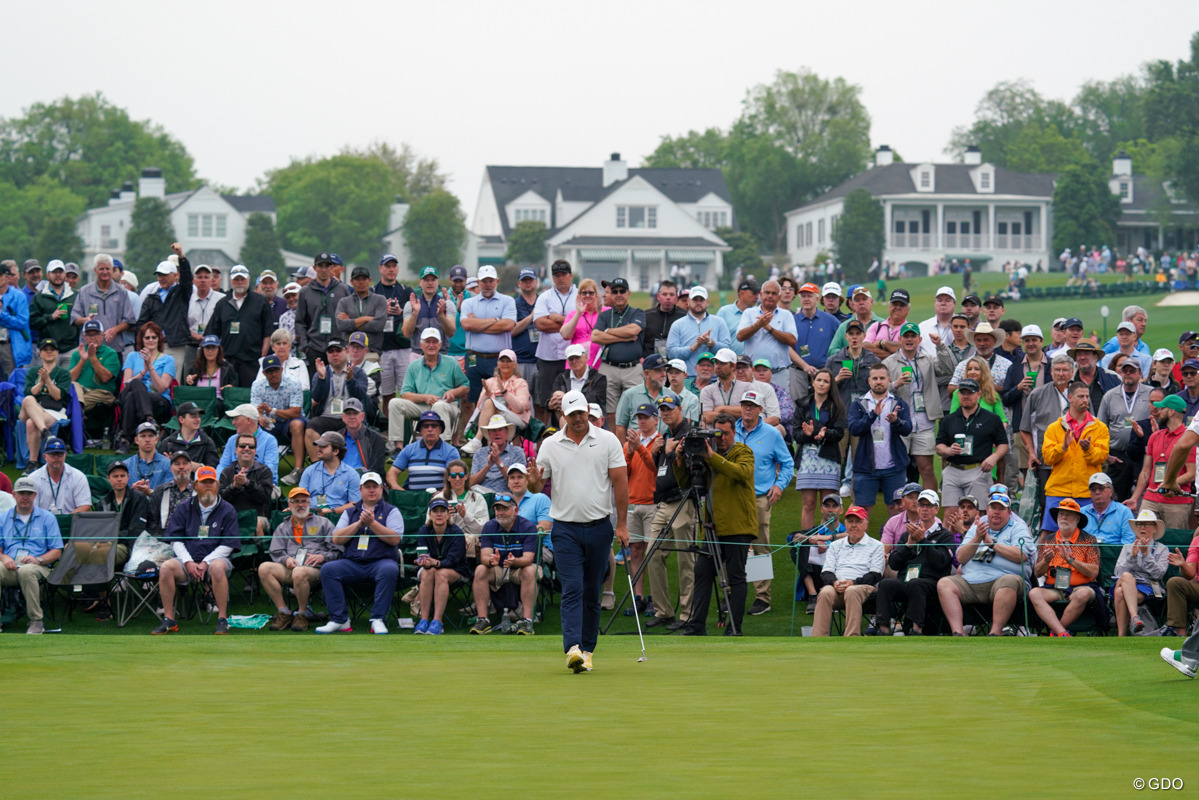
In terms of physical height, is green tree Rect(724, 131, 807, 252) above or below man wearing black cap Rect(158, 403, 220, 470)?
above

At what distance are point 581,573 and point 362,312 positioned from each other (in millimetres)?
8481

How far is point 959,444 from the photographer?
573 inches

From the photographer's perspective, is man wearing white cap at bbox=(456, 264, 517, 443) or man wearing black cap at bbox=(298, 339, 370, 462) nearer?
man wearing black cap at bbox=(298, 339, 370, 462)

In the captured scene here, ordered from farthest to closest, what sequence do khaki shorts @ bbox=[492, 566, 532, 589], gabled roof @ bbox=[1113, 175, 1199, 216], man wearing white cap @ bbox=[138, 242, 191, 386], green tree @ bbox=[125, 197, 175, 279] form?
1. gabled roof @ bbox=[1113, 175, 1199, 216]
2. green tree @ bbox=[125, 197, 175, 279]
3. man wearing white cap @ bbox=[138, 242, 191, 386]
4. khaki shorts @ bbox=[492, 566, 532, 589]

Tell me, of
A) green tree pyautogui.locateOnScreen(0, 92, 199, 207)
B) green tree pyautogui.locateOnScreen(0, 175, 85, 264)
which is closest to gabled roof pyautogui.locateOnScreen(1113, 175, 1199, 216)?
green tree pyautogui.locateOnScreen(0, 175, 85, 264)

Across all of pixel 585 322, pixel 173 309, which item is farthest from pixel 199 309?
pixel 585 322

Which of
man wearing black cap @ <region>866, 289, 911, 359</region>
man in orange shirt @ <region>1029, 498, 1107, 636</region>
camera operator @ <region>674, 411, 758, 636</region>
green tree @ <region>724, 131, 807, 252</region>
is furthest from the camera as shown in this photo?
green tree @ <region>724, 131, 807, 252</region>

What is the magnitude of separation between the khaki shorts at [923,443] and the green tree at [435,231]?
215 ft

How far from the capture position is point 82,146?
12356 cm

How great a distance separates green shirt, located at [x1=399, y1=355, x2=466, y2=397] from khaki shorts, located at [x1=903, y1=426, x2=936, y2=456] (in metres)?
5.26

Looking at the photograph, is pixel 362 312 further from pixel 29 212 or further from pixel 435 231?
pixel 29 212

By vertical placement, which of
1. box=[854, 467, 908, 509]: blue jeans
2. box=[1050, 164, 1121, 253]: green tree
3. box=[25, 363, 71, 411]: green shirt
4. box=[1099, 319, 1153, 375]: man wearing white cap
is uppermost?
box=[1050, 164, 1121, 253]: green tree

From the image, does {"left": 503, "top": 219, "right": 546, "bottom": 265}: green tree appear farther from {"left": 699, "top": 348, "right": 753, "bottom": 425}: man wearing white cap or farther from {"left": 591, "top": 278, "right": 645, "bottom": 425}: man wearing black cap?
{"left": 699, "top": 348, "right": 753, "bottom": 425}: man wearing white cap

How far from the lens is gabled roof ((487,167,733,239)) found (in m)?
91.6
